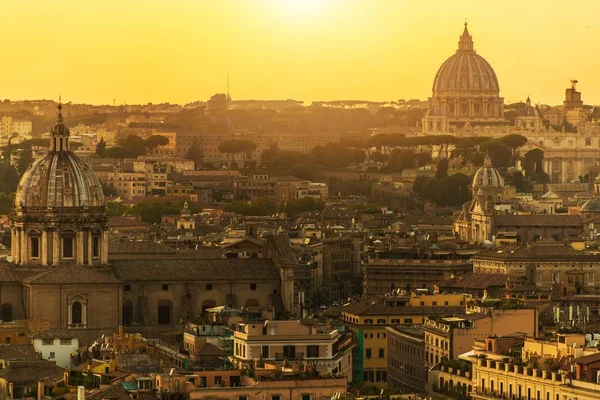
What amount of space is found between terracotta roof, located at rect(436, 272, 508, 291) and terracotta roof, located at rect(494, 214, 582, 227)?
28178mm

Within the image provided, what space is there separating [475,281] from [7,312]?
15.4 metres

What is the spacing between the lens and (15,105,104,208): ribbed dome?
286 ft

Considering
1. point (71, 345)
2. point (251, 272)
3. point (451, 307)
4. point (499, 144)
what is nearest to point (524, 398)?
point (71, 345)

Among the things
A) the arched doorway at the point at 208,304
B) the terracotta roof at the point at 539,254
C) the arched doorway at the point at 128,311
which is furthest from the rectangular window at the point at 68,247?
the terracotta roof at the point at 539,254

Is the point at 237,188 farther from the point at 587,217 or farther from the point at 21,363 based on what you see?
the point at 21,363

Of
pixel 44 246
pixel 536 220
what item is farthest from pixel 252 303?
pixel 536 220

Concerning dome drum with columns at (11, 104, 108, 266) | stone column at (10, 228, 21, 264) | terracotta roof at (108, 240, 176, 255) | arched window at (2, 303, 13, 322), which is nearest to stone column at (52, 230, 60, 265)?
dome drum with columns at (11, 104, 108, 266)

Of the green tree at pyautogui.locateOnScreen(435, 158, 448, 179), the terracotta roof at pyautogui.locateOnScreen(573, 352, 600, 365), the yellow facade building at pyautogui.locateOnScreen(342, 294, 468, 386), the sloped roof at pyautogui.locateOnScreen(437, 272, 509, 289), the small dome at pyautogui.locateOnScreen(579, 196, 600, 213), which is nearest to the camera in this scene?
the terracotta roof at pyautogui.locateOnScreen(573, 352, 600, 365)

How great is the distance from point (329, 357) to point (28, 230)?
22935 mm

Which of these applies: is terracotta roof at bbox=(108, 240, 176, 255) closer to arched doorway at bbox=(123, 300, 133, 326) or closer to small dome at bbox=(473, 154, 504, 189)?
arched doorway at bbox=(123, 300, 133, 326)

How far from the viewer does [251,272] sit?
8750cm

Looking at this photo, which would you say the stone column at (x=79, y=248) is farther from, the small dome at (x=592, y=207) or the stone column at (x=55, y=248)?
the small dome at (x=592, y=207)

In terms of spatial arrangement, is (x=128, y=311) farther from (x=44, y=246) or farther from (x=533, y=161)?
(x=533, y=161)

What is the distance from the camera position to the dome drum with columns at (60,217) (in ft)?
283
